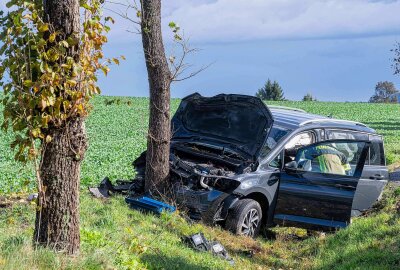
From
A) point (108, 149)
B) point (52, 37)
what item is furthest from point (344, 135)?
point (108, 149)

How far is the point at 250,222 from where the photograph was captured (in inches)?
378

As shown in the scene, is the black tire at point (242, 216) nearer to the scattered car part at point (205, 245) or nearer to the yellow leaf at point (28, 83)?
the scattered car part at point (205, 245)

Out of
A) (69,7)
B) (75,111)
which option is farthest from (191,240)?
(69,7)

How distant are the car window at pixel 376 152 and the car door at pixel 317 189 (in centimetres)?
118

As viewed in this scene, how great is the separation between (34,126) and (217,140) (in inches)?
215

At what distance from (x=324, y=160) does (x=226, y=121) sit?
193 cm

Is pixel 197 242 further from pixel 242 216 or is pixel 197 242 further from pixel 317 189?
pixel 317 189

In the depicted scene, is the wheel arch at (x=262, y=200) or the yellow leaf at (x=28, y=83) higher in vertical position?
the yellow leaf at (x=28, y=83)

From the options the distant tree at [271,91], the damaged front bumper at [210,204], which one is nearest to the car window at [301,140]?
the damaged front bumper at [210,204]

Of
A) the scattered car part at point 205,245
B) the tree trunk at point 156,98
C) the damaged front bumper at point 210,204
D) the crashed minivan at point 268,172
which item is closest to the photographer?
the scattered car part at point 205,245

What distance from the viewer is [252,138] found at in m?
10.1

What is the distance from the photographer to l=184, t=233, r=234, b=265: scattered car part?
8086 mm

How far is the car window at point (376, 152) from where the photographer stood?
11102 mm

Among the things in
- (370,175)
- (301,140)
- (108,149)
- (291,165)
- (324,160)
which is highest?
(301,140)
